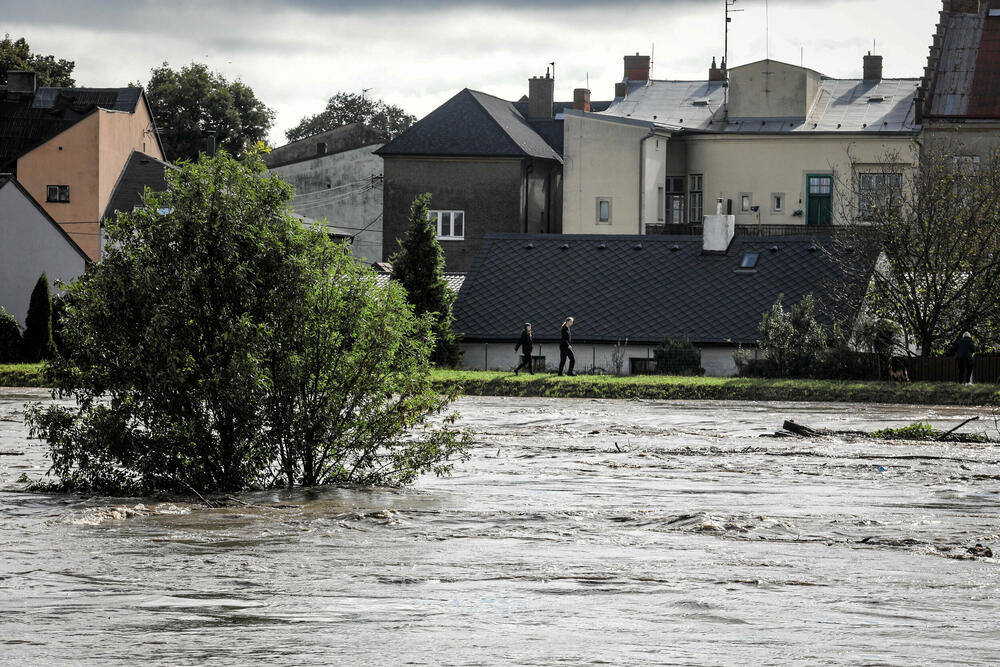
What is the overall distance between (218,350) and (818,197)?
52.0 m

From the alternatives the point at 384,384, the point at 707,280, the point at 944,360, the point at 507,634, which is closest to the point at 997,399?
the point at 944,360

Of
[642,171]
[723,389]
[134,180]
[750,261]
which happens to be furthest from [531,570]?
[134,180]

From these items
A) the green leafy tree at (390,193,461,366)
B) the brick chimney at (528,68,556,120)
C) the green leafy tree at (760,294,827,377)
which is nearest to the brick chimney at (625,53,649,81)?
the brick chimney at (528,68,556,120)

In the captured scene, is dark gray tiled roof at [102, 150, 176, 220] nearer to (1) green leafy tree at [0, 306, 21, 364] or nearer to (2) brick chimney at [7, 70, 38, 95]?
(2) brick chimney at [7, 70, 38, 95]

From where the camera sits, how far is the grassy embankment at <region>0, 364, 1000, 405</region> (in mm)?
35406

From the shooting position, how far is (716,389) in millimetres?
36625

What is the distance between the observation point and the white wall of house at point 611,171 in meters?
65.0

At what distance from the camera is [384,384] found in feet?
55.7

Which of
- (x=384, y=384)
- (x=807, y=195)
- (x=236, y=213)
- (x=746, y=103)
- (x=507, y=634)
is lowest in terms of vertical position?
(x=507, y=634)

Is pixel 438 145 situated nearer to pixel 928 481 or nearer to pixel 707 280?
pixel 707 280

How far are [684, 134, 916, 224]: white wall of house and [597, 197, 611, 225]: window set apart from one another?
14.5 feet

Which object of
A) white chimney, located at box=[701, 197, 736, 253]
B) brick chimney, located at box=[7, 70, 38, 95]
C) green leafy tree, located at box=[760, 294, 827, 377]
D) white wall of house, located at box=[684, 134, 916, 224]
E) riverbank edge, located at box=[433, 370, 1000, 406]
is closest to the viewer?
riverbank edge, located at box=[433, 370, 1000, 406]

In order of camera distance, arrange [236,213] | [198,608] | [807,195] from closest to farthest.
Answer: [198,608] → [236,213] → [807,195]

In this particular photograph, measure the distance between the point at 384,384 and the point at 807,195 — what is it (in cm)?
5067
